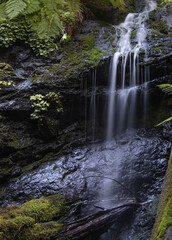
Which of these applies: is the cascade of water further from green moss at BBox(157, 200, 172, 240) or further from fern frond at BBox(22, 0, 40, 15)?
green moss at BBox(157, 200, 172, 240)

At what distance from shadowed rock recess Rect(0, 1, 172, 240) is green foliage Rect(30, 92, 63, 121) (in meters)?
0.08

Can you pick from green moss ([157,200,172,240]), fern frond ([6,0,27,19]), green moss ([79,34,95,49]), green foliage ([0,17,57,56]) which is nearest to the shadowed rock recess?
green moss ([79,34,95,49])

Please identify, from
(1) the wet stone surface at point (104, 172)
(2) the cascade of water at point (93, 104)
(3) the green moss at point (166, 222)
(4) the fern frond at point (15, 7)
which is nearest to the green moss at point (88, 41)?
(2) the cascade of water at point (93, 104)

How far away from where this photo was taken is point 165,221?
1251mm

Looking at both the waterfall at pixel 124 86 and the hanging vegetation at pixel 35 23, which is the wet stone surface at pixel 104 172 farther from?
the hanging vegetation at pixel 35 23

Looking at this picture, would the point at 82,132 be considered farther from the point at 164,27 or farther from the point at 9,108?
the point at 164,27

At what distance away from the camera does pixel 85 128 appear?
16.3 ft

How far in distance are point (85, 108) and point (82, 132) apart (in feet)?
2.20

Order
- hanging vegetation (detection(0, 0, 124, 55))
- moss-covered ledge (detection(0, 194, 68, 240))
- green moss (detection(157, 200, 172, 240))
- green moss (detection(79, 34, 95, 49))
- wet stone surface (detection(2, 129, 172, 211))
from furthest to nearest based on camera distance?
green moss (detection(79, 34, 95, 49)) → hanging vegetation (detection(0, 0, 124, 55)) → wet stone surface (detection(2, 129, 172, 211)) → moss-covered ledge (detection(0, 194, 68, 240)) → green moss (detection(157, 200, 172, 240))

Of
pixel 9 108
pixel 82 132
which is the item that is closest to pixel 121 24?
pixel 82 132

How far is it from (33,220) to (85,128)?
9.64ft

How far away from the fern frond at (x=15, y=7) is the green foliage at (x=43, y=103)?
2.27m

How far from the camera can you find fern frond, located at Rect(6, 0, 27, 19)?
459 centimetres

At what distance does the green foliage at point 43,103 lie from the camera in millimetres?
4262
